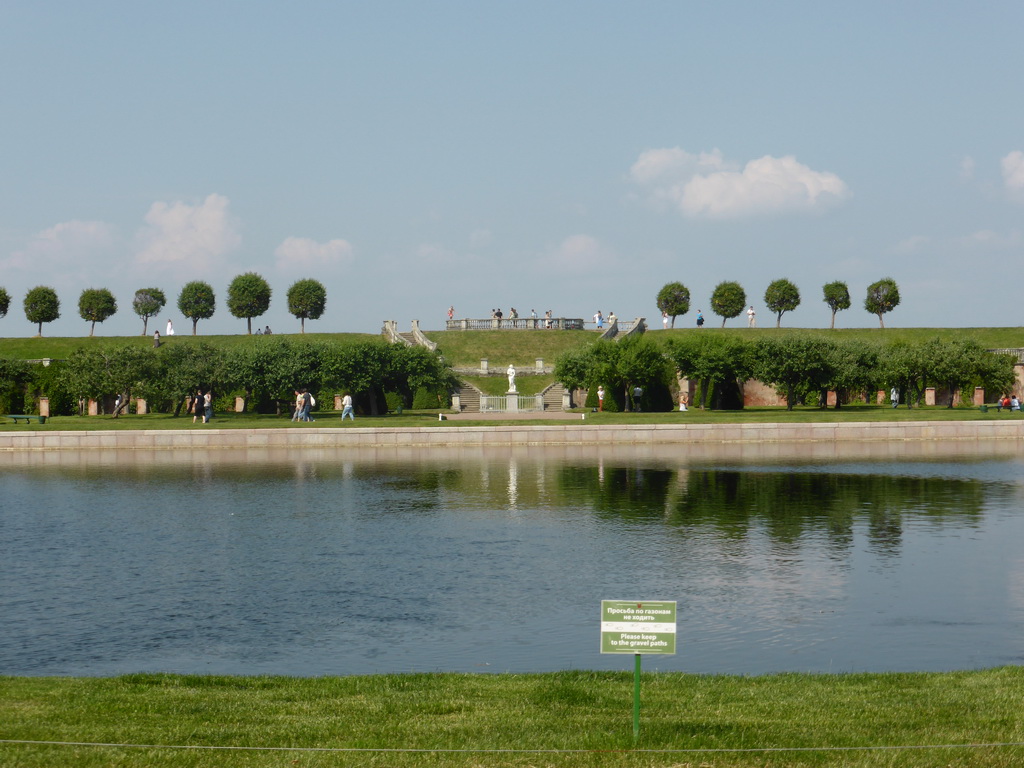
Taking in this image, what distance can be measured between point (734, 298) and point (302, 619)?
82934 millimetres

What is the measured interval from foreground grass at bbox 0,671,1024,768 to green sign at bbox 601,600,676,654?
0.85m

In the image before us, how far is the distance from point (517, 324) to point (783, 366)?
32024 millimetres

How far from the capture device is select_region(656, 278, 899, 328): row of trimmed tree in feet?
310

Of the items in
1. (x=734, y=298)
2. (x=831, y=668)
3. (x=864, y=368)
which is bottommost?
(x=831, y=668)

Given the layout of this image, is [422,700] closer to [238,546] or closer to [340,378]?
[238,546]

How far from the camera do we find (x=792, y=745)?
345 inches

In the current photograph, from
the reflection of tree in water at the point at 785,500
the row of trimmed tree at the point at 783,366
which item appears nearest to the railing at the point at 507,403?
the row of trimmed tree at the point at 783,366

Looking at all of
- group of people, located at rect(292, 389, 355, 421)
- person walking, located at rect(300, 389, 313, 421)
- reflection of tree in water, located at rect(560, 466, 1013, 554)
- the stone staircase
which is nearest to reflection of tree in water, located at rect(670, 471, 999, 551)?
reflection of tree in water, located at rect(560, 466, 1013, 554)

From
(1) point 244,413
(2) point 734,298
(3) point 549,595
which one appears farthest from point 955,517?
(2) point 734,298

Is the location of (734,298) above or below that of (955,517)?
above

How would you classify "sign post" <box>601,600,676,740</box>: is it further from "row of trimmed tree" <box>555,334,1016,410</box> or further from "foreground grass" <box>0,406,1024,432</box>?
"row of trimmed tree" <box>555,334,1016,410</box>

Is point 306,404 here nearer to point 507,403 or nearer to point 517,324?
point 507,403

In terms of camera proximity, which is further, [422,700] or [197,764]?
[422,700]

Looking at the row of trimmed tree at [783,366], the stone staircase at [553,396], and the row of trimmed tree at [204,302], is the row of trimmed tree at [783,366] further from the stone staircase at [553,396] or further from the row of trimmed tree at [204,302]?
the row of trimmed tree at [204,302]
